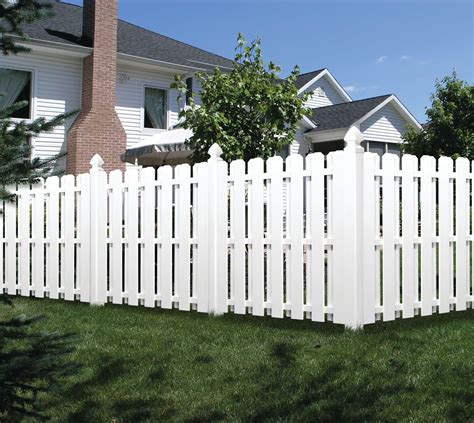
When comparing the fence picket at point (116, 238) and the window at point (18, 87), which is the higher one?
the window at point (18, 87)

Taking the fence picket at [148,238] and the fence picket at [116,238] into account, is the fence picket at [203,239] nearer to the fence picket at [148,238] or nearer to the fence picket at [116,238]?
the fence picket at [148,238]

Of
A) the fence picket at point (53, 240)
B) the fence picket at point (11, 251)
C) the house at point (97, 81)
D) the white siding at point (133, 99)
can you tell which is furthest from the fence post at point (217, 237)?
the white siding at point (133, 99)

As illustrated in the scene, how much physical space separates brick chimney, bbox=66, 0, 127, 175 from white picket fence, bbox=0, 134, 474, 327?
8798 mm

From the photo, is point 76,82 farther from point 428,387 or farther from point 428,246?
point 428,387

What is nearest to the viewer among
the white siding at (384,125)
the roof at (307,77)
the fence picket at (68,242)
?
the fence picket at (68,242)

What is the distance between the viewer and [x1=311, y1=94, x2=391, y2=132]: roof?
876 inches

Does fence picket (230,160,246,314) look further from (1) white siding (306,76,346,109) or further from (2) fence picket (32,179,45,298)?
(1) white siding (306,76,346,109)

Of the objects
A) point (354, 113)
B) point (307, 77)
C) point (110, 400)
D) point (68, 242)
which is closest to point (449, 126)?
point (354, 113)

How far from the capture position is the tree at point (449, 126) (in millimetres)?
17359

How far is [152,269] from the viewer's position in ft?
24.7

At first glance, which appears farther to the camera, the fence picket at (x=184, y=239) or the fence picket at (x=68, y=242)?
the fence picket at (x=68, y=242)

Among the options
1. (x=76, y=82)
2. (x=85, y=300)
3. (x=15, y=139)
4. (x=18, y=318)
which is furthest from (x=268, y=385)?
(x=76, y=82)

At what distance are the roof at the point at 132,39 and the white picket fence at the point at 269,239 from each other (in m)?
10.7

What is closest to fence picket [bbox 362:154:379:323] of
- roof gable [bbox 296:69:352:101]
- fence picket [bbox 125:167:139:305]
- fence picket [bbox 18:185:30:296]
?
fence picket [bbox 125:167:139:305]
